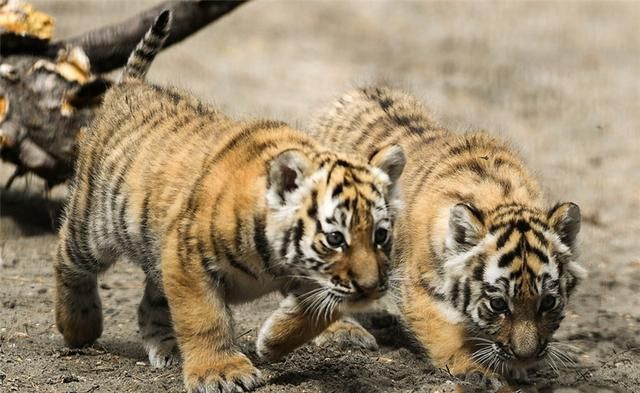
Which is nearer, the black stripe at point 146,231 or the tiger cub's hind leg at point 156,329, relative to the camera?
the black stripe at point 146,231

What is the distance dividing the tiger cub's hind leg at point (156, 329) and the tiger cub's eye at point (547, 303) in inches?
71.7

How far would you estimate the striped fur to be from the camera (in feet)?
15.6

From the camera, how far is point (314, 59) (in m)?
12.7

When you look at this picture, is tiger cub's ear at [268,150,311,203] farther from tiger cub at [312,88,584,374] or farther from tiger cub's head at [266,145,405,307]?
tiger cub at [312,88,584,374]

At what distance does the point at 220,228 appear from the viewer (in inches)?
196

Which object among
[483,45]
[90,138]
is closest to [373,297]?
[90,138]

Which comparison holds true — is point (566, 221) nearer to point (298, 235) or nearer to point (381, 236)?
point (381, 236)

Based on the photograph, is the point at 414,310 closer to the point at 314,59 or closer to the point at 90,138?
the point at 90,138

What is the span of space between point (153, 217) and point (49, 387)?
89 centimetres

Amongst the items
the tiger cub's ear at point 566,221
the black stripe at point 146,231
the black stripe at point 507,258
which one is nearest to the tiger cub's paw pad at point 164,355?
the black stripe at point 146,231

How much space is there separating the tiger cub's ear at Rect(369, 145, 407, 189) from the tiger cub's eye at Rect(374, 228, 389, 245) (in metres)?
0.27

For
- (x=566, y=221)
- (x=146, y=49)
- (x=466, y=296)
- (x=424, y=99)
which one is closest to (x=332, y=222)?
(x=466, y=296)

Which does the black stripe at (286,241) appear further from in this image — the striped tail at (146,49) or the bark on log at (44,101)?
the bark on log at (44,101)

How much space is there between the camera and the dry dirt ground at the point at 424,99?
5652mm
